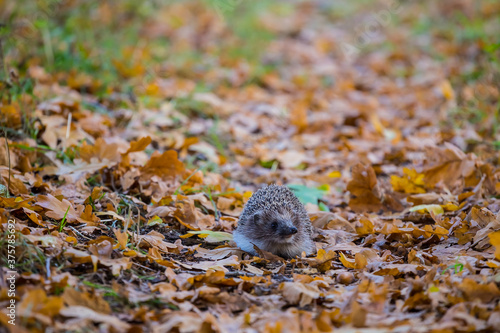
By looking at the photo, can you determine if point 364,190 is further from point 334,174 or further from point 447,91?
point 447,91

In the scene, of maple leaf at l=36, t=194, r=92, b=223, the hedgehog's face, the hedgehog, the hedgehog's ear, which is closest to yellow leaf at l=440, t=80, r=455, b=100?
the hedgehog

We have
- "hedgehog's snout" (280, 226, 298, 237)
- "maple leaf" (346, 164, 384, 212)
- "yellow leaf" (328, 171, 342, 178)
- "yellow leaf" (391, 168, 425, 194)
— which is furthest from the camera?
"yellow leaf" (328, 171, 342, 178)

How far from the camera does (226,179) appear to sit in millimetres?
6707

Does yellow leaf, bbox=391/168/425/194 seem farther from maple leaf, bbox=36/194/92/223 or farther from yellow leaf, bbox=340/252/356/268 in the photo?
maple leaf, bbox=36/194/92/223

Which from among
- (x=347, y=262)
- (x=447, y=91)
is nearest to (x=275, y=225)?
(x=347, y=262)

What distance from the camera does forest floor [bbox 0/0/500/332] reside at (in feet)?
10.8

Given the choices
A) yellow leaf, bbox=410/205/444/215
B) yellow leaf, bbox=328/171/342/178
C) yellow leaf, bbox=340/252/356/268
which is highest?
yellow leaf, bbox=410/205/444/215

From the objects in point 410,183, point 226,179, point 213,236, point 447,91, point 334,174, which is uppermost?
point 447,91

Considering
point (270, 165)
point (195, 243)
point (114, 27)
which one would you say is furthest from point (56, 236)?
point (114, 27)

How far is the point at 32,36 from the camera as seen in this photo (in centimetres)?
899

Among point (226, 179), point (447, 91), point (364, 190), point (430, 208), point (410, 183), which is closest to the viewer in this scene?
point (430, 208)

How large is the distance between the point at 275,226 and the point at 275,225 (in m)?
0.01

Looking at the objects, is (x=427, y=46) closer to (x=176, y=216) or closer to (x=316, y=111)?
(x=316, y=111)

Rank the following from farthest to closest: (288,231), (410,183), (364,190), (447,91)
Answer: (447,91)
(410,183)
(364,190)
(288,231)
